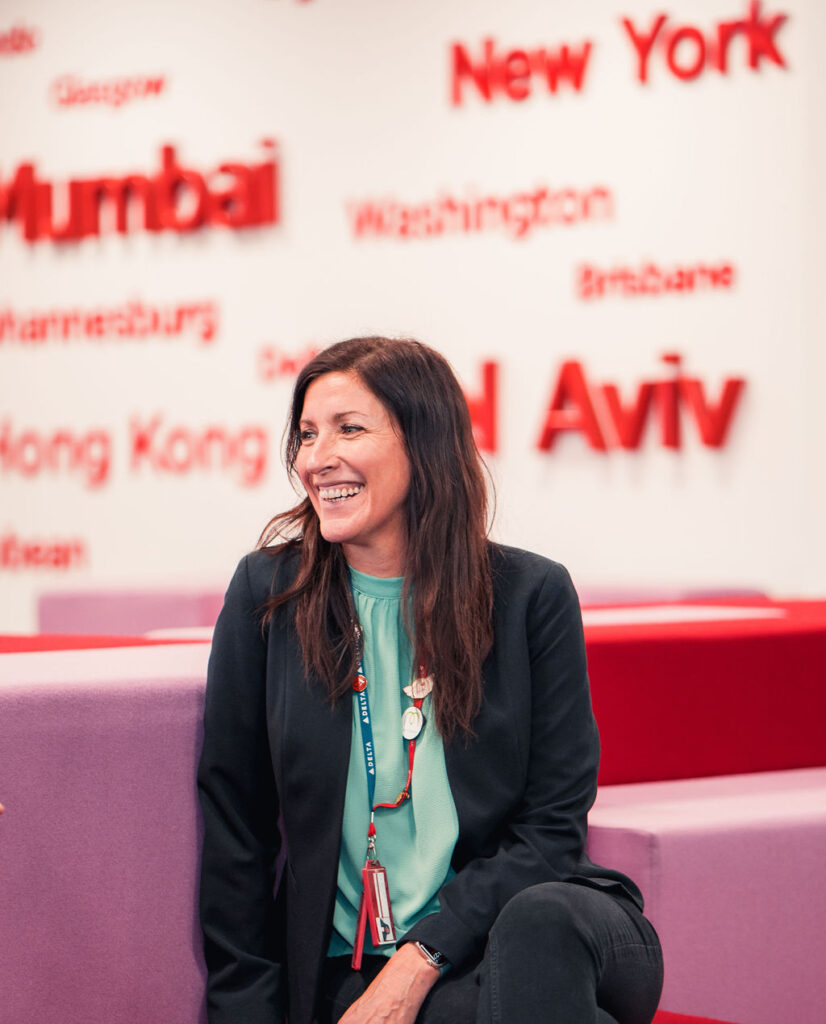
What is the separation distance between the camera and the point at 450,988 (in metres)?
1.69

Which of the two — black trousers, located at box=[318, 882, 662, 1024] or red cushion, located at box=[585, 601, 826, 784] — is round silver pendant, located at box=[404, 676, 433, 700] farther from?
red cushion, located at box=[585, 601, 826, 784]

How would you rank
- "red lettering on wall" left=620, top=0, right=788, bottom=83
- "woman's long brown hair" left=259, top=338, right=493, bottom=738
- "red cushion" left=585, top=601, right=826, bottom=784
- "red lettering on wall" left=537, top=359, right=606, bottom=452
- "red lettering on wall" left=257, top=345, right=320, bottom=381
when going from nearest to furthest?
"woman's long brown hair" left=259, top=338, right=493, bottom=738 < "red cushion" left=585, top=601, right=826, bottom=784 < "red lettering on wall" left=620, top=0, right=788, bottom=83 < "red lettering on wall" left=537, top=359, right=606, bottom=452 < "red lettering on wall" left=257, top=345, right=320, bottom=381

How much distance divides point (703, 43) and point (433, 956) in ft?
13.9

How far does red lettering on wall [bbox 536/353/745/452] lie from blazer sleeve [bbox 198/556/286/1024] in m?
3.46

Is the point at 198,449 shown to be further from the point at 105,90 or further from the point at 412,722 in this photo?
the point at 412,722

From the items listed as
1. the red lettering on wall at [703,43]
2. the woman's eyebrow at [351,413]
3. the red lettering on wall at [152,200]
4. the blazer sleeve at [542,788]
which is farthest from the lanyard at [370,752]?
the red lettering on wall at [152,200]

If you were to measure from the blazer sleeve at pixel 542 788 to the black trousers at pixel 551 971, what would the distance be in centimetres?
7

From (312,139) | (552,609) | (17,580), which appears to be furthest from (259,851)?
(17,580)

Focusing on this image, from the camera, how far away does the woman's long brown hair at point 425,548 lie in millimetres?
1783

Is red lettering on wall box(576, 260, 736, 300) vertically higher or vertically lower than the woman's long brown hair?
higher

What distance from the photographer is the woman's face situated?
1.83 meters

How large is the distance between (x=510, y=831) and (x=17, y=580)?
514cm

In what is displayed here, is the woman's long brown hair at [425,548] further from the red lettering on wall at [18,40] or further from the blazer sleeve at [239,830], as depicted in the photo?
the red lettering on wall at [18,40]

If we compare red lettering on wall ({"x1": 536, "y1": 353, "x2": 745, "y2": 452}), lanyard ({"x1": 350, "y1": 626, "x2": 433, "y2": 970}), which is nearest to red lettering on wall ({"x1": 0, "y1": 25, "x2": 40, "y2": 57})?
red lettering on wall ({"x1": 536, "y1": 353, "x2": 745, "y2": 452})
